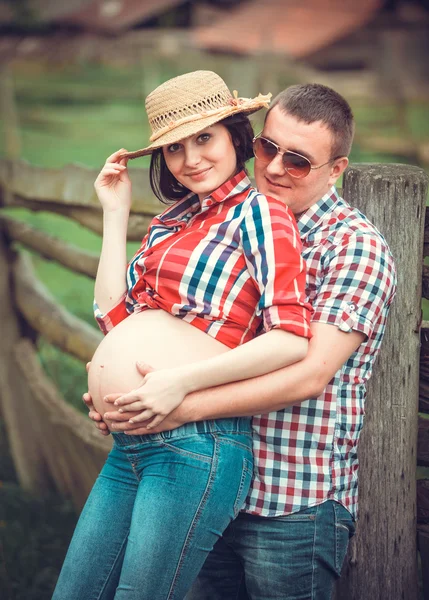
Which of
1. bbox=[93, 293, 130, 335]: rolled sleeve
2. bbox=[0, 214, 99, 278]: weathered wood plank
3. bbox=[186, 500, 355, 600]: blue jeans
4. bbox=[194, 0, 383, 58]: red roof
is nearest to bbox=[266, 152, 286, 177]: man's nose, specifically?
bbox=[93, 293, 130, 335]: rolled sleeve

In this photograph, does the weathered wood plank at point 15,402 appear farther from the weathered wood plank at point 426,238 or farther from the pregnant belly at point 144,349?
the weathered wood plank at point 426,238

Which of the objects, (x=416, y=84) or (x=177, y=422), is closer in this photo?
(x=177, y=422)

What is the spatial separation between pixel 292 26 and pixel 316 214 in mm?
11223

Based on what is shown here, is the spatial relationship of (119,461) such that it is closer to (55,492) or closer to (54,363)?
(55,492)

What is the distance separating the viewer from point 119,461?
1964mm

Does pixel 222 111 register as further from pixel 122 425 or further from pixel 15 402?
pixel 15 402

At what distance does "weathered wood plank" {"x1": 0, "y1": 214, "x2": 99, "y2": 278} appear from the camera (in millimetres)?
3477

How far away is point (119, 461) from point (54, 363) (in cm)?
308

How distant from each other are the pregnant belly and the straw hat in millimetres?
447

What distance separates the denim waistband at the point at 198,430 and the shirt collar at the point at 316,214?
0.50 meters

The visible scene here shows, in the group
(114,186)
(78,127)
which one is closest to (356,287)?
(114,186)

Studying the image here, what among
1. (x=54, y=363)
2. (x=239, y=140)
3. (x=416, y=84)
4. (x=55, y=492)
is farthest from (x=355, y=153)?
(x=239, y=140)

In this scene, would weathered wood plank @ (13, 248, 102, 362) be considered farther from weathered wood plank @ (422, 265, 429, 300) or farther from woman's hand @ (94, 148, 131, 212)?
weathered wood plank @ (422, 265, 429, 300)

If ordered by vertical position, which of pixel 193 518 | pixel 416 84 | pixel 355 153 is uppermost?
pixel 416 84
